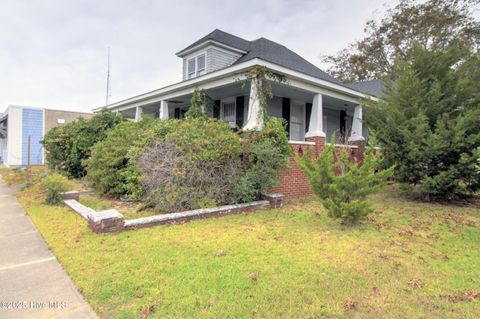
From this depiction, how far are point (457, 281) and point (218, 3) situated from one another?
1266cm

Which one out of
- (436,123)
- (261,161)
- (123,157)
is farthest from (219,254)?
(436,123)

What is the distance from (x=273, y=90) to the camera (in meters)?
10.5

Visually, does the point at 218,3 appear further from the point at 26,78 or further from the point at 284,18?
the point at 26,78

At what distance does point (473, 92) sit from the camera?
740cm

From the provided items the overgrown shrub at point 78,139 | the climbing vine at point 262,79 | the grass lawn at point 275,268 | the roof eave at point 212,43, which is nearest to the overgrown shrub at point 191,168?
the grass lawn at point 275,268

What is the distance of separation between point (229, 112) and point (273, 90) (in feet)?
8.57

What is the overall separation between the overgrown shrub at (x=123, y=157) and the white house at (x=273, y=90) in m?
2.59

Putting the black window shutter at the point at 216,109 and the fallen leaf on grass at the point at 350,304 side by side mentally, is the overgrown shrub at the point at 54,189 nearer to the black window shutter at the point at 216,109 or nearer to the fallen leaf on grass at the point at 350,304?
the fallen leaf on grass at the point at 350,304

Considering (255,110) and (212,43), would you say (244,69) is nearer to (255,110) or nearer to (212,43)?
(255,110)

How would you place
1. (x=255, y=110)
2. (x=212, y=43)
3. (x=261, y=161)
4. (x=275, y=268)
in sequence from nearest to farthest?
(x=275, y=268) → (x=261, y=161) → (x=255, y=110) → (x=212, y=43)

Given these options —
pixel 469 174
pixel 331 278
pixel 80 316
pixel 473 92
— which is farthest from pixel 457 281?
pixel 473 92

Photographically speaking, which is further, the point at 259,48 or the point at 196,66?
the point at 196,66

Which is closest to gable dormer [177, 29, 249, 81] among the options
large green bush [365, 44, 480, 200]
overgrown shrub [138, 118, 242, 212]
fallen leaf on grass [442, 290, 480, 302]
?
overgrown shrub [138, 118, 242, 212]

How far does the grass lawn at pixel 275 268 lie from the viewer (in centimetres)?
255
